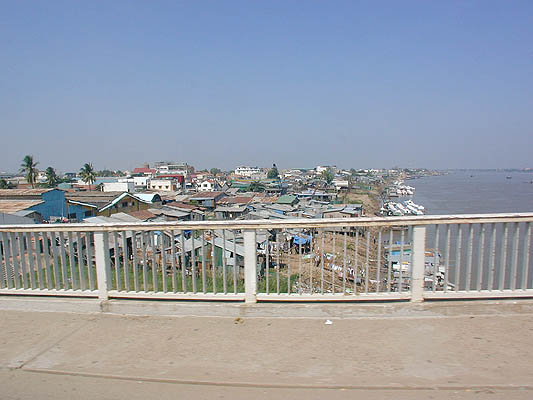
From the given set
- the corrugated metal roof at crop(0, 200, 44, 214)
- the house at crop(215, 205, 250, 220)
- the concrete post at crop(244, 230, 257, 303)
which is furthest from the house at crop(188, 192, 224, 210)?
the concrete post at crop(244, 230, 257, 303)

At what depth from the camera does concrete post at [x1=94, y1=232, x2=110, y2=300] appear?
4.20 metres


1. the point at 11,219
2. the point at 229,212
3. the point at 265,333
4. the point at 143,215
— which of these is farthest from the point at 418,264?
the point at 229,212

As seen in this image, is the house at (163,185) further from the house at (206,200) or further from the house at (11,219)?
the house at (11,219)

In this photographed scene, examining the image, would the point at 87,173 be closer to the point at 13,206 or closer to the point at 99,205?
the point at 99,205

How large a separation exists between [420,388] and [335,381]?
594 mm

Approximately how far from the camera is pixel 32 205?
82.7ft

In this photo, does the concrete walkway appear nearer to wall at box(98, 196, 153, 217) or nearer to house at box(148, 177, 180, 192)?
wall at box(98, 196, 153, 217)

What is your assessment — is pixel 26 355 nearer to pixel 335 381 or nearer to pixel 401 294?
pixel 335 381

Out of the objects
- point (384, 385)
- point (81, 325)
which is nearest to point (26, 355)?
point (81, 325)

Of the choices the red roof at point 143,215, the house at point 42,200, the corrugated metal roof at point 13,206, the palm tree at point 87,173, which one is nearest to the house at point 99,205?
the house at point 42,200

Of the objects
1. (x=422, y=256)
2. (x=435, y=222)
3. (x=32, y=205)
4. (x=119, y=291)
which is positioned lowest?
(x=32, y=205)

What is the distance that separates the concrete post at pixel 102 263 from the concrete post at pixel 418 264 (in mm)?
3357

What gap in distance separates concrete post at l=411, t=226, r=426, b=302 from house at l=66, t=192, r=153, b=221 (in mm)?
34366

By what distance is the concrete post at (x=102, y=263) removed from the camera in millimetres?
4199
